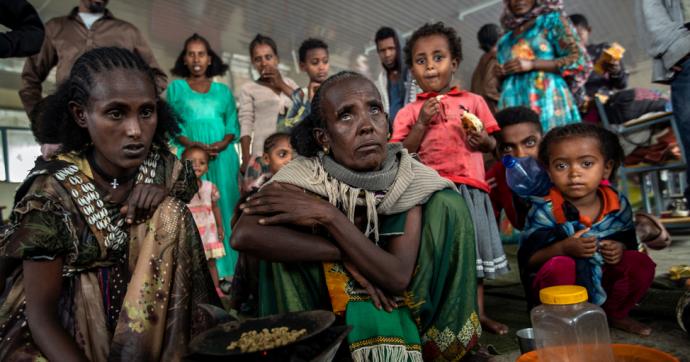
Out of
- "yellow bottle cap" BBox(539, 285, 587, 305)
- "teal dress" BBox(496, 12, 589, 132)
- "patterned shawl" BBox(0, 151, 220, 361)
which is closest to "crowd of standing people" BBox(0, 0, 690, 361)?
"patterned shawl" BBox(0, 151, 220, 361)

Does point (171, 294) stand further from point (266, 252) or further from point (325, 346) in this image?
point (325, 346)

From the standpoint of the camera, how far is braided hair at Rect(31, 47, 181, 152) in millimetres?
1678

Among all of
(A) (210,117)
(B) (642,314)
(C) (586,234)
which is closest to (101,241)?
(C) (586,234)

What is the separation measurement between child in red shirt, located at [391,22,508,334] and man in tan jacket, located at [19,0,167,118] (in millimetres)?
2018

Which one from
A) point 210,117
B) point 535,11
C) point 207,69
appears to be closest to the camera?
point 535,11

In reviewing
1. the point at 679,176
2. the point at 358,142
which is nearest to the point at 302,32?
the point at 679,176

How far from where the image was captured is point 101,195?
1.71 m

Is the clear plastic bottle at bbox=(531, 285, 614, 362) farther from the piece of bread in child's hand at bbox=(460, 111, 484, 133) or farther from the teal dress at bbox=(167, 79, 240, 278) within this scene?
the teal dress at bbox=(167, 79, 240, 278)

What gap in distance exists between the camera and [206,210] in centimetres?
418

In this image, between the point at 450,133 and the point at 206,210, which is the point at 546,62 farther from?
the point at 206,210

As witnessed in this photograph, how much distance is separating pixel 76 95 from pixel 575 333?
190 centimetres

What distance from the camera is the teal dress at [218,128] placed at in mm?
4305

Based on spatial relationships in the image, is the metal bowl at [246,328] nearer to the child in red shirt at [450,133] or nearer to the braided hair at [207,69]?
the child in red shirt at [450,133]

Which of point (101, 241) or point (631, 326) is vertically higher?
point (101, 241)
